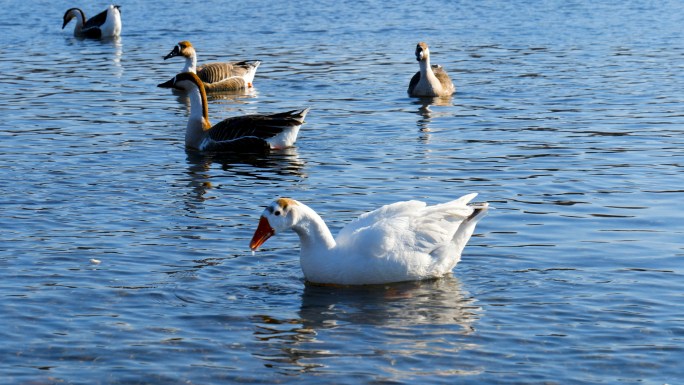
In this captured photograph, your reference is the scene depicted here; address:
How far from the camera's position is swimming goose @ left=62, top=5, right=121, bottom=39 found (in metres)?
33.5

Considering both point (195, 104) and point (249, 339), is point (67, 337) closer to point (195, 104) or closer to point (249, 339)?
point (249, 339)

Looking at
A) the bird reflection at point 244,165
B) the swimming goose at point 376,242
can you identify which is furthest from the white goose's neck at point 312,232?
the bird reflection at point 244,165

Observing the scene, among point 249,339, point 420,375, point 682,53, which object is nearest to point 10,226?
point 249,339

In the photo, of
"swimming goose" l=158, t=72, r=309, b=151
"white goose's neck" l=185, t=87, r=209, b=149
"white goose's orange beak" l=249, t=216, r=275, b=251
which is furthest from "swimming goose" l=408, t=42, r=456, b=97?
"white goose's orange beak" l=249, t=216, r=275, b=251

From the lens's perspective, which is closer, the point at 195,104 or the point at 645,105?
the point at 195,104

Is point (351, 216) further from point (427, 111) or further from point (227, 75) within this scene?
point (227, 75)

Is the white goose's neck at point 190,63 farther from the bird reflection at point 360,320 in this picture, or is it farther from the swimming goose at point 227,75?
the bird reflection at point 360,320

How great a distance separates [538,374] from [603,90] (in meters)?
14.8

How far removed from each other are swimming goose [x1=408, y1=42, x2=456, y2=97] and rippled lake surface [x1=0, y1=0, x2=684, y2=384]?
27 cm

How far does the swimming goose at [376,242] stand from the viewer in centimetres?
1116

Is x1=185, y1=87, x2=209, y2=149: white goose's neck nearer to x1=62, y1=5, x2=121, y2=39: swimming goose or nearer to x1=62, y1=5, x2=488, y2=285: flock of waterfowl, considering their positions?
x1=62, y1=5, x2=488, y2=285: flock of waterfowl

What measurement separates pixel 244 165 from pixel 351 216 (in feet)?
13.6

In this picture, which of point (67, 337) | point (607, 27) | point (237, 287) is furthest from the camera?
point (607, 27)

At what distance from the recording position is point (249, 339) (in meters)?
9.84
